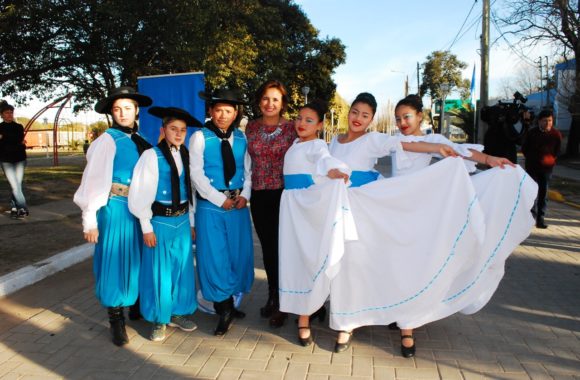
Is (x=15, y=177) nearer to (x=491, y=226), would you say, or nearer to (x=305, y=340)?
(x=305, y=340)

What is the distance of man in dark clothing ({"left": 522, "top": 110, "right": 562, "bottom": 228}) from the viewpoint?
7.97 meters

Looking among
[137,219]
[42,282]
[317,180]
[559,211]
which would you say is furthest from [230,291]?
[559,211]

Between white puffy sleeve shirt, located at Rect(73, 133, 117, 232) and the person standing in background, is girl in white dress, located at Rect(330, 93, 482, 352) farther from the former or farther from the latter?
white puffy sleeve shirt, located at Rect(73, 133, 117, 232)

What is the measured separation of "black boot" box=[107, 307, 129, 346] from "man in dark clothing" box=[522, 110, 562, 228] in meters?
6.99

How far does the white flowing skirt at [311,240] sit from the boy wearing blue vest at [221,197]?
1.51 feet

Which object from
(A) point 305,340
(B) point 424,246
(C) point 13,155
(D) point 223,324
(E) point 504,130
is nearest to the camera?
(B) point 424,246

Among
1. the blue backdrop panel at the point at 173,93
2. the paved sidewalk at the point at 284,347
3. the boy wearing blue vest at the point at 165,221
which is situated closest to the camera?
the paved sidewalk at the point at 284,347

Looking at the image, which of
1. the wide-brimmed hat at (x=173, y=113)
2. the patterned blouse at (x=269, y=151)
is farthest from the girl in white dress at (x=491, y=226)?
the wide-brimmed hat at (x=173, y=113)

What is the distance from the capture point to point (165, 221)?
3.74 meters

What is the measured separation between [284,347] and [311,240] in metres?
0.85

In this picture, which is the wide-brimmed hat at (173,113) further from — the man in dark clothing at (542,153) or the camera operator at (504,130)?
the man in dark clothing at (542,153)

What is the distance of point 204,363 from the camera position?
338cm

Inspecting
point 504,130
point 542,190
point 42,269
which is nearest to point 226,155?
point 42,269

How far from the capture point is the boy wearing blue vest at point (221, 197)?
385 cm
